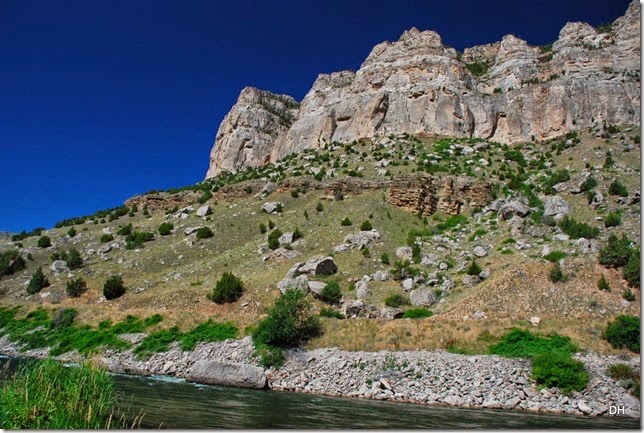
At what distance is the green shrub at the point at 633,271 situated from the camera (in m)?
28.7

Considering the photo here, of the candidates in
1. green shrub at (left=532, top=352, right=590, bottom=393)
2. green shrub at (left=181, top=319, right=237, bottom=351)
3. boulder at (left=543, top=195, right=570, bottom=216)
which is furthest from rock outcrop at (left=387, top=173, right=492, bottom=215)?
green shrub at (left=532, top=352, right=590, bottom=393)

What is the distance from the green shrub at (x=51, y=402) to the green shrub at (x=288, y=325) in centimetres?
1480

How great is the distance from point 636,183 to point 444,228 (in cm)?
1888

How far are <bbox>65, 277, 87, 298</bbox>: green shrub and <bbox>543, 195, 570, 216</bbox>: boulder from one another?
44.8 m

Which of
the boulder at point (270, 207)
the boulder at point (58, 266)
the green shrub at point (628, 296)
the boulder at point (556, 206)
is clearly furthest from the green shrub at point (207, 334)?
the boulder at point (556, 206)

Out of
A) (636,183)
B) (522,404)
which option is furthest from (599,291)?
(636,183)

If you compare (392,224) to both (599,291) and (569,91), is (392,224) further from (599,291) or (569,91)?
(569,91)

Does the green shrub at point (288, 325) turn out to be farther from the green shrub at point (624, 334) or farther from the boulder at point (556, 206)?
the boulder at point (556, 206)

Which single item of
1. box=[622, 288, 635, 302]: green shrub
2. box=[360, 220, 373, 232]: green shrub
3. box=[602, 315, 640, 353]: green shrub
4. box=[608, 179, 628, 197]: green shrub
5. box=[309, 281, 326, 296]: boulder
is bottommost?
box=[602, 315, 640, 353]: green shrub

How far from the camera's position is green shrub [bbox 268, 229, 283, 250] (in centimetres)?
4462

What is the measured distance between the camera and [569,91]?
70.9 metres

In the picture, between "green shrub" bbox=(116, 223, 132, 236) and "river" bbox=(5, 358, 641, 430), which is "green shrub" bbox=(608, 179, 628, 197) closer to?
"river" bbox=(5, 358, 641, 430)

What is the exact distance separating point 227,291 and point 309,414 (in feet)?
66.4

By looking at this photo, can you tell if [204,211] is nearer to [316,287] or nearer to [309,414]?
[316,287]
